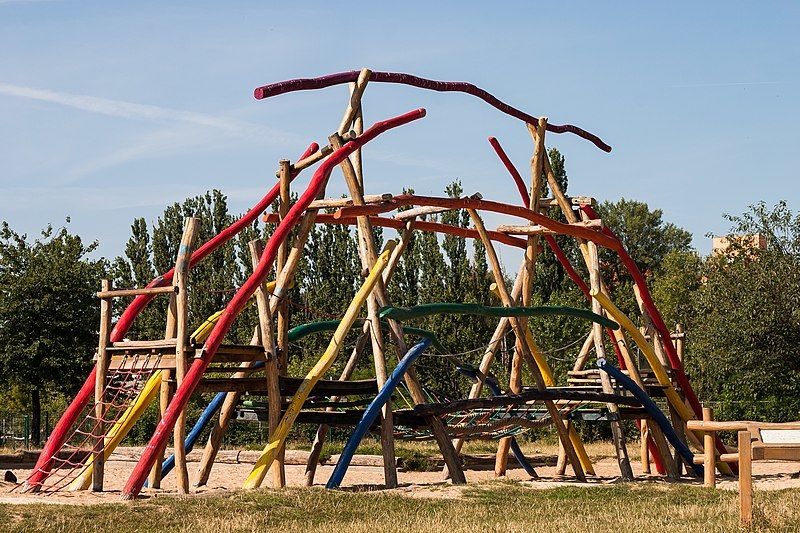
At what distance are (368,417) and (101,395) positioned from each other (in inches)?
140

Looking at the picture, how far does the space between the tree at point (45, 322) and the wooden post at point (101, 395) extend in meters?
17.3

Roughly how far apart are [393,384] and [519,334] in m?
3.32

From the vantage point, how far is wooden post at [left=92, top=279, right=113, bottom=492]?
1465 centimetres

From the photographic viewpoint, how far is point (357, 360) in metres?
18.0

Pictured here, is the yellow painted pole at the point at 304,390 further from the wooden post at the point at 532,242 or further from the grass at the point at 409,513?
the wooden post at the point at 532,242

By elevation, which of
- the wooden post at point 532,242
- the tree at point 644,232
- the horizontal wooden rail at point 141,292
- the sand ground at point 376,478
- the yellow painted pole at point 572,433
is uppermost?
the tree at point 644,232

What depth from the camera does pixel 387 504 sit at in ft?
44.5

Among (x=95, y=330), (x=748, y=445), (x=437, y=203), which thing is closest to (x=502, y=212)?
(x=437, y=203)

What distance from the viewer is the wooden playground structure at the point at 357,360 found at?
48.6 ft

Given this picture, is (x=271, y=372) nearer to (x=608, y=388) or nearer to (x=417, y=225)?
(x=417, y=225)

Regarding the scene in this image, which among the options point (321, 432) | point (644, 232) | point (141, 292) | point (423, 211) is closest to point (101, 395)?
point (141, 292)

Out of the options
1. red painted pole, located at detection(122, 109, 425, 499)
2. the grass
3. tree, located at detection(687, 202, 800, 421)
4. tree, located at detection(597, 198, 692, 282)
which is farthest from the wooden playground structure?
tree, located at detection(597, 198, 692, 282)

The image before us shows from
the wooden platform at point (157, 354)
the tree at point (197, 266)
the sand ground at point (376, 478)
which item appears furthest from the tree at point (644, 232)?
the wooden platform at point (157, 354)

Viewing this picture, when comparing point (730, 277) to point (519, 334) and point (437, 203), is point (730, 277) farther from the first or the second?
point (437, 203)
